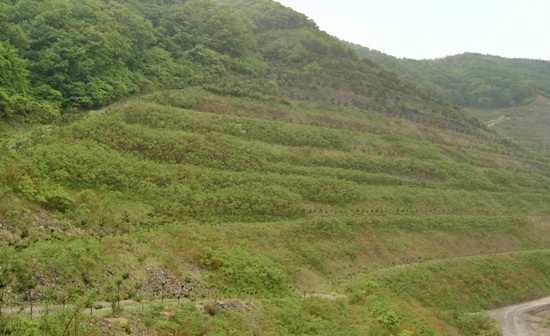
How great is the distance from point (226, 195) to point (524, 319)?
2879cm

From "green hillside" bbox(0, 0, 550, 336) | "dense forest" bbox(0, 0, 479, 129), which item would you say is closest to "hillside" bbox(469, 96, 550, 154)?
"dense forest" bbox(0, 0, 479, 129)

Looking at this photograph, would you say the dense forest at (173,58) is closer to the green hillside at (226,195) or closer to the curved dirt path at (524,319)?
the green hillside at (226,195)

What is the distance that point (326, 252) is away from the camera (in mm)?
35062

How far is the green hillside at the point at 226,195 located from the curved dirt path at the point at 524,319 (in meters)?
1.27

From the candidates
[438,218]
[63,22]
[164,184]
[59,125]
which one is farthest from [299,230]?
[63,22]

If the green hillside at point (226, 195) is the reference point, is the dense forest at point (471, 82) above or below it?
above

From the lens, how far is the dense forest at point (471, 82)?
125 metres

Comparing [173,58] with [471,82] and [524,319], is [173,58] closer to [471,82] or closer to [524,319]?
[524,319]

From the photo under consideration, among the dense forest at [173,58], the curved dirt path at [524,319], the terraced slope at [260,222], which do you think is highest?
the dense forest at [173,58]

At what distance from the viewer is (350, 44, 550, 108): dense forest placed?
125312mm

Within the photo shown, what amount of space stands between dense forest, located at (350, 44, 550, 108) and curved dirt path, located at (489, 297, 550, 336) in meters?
86.9

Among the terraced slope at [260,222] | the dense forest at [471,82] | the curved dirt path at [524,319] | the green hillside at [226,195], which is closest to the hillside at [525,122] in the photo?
the dense forest at [471,82]

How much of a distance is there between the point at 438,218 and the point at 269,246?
80.2 feet

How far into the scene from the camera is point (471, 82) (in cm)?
13438
